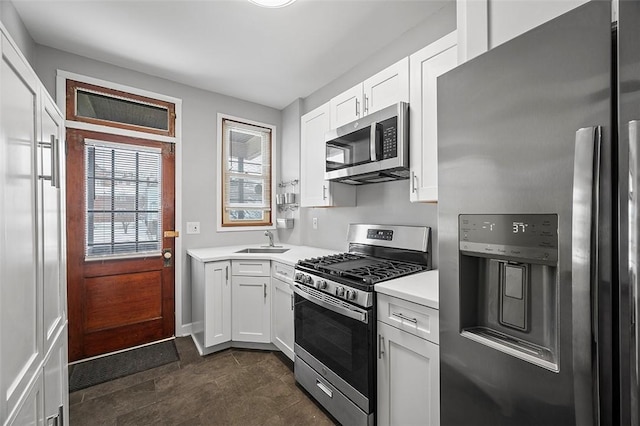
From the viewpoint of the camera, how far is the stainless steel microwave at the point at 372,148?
5.95ft

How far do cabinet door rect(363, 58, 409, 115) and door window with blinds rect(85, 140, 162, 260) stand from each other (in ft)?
7.28

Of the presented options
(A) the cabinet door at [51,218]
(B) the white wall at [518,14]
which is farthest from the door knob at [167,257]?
(B) the white wall at [518,14]

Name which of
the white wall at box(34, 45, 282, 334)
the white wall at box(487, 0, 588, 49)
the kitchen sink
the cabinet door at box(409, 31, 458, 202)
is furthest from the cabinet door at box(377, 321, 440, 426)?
the white wall at box(34, 45, 282, 334)

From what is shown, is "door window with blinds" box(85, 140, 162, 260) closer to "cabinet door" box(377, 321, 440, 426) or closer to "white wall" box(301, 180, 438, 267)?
"white wall" box(301, 180, 438, 267)

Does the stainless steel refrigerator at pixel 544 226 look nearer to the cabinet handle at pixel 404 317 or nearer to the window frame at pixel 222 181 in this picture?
the cabinet handle at pixel 404 317

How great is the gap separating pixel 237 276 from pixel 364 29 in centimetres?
237

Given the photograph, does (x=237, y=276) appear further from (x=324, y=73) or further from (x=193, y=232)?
(x=324, y=73)

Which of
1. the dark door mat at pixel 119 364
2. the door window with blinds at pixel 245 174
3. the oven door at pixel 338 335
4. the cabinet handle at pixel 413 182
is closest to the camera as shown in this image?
the oven door at pixel 338 335

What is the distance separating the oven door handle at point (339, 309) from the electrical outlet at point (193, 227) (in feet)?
5.30

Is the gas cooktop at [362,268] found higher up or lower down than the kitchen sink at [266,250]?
higher up

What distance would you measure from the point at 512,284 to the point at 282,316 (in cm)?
198

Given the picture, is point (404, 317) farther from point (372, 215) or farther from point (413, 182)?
point (372, 215)

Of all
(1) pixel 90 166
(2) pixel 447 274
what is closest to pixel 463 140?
(2) pixel 447 274

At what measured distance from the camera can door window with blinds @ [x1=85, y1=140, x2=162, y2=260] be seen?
8.49 feet
